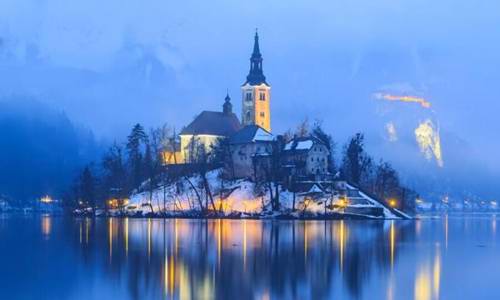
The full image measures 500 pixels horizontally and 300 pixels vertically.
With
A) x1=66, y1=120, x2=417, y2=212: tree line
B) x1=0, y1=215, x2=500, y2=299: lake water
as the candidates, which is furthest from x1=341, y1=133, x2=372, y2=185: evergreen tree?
x1=0, y1=215, x2=500, y2=299: lake water

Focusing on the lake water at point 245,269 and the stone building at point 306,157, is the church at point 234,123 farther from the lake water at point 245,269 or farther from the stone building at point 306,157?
the lake water at point 245,269

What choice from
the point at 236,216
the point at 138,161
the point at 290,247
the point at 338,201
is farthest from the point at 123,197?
the point at 290,247

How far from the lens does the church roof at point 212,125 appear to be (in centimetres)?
17025

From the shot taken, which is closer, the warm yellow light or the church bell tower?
the warm yellow light

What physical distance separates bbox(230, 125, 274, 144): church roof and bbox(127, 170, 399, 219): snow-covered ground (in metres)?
9.45

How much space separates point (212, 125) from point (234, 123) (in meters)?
6.18

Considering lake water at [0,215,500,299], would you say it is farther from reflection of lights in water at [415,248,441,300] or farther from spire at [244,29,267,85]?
spire at [244,29,267,85]

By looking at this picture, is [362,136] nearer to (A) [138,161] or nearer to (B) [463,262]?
(A) [138,161]

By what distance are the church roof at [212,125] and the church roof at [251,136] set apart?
1099cm

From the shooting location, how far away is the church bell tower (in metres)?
178

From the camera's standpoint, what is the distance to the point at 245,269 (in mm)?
40594

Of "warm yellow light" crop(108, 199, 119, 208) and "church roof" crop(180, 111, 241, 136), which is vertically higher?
"church roof" crop(180, 111, 241, 136)

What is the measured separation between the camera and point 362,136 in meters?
149

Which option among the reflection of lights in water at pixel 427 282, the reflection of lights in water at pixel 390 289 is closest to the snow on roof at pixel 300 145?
the reflection of lights in water at pixel 427 282
